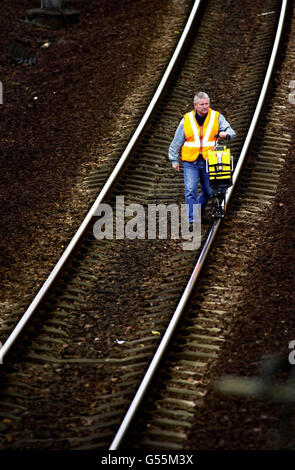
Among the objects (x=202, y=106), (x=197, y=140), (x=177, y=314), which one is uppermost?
(x=202, y=106)

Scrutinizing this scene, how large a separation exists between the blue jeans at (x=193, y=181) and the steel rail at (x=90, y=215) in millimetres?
1301

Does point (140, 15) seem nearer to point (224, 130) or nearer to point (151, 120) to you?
point (151, 120)

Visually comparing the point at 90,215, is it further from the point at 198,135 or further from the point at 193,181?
the point at 198,135

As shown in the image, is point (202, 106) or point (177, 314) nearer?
point (177, 314)

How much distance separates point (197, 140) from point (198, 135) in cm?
8

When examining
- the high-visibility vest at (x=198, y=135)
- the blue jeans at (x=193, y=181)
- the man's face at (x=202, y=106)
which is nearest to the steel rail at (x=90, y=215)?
the blue jeans at (x=193, y=181)

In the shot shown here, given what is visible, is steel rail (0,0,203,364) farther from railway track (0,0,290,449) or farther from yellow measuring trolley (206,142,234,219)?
yellow measuring trolley (206,142,234,219)

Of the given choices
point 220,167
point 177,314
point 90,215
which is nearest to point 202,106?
point 220,167

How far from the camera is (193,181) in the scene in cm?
1004

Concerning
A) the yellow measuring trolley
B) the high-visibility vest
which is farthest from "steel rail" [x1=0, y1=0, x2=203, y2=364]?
the yellow measuring trolley

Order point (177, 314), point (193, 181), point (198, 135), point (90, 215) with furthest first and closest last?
point (90, 215) → point (193, 181) → point (198, 135) → point (177, 314)

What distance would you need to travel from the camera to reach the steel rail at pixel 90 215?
8.00 meters

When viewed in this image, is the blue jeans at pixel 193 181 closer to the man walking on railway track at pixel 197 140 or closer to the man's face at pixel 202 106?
the man walking on railway track at pixel 197 140

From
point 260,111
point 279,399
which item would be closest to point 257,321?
point 279,399
